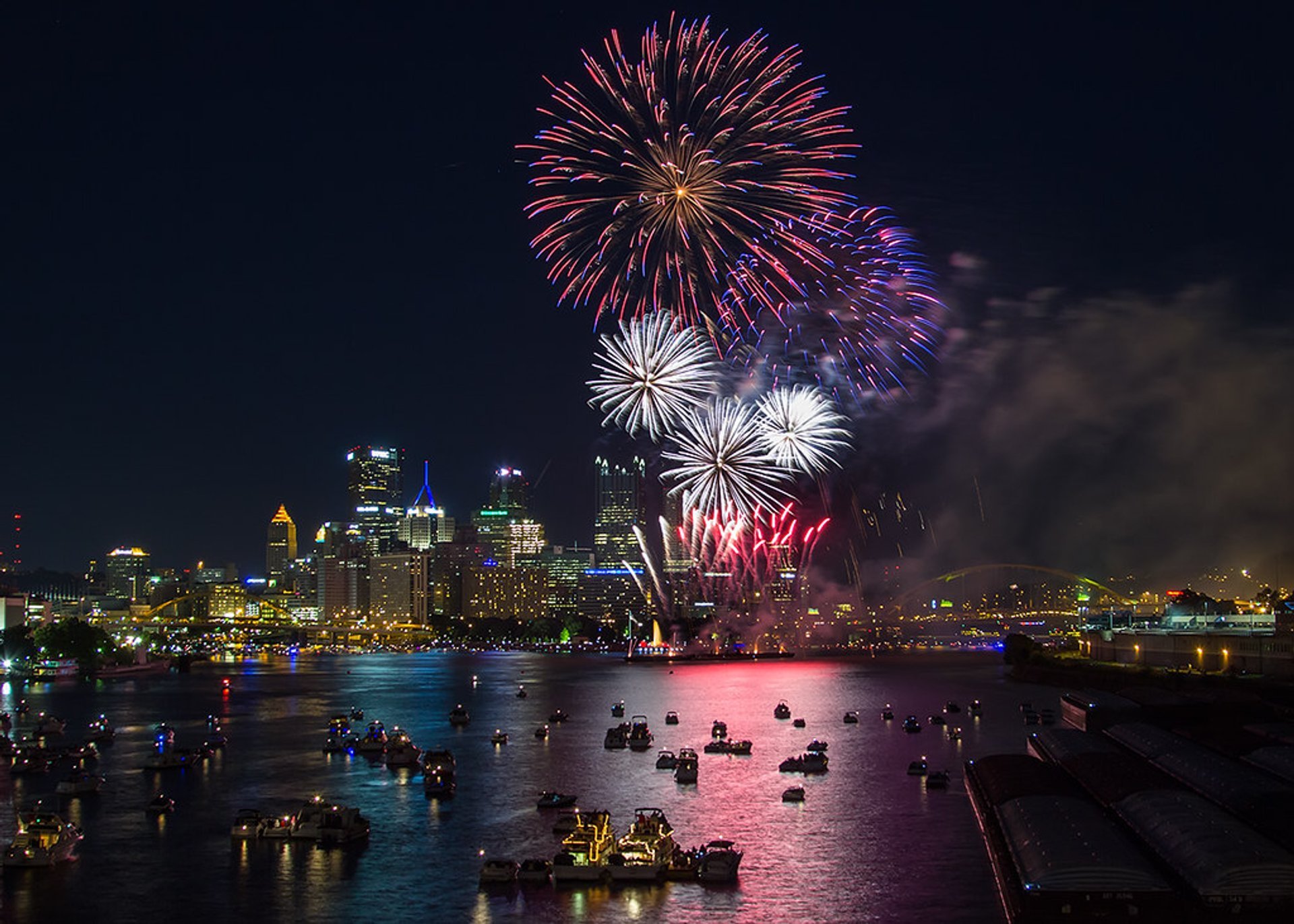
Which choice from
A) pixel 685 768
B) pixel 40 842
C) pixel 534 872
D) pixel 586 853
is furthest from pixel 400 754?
pixel 534 872

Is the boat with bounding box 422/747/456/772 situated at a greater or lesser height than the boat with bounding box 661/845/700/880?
greater

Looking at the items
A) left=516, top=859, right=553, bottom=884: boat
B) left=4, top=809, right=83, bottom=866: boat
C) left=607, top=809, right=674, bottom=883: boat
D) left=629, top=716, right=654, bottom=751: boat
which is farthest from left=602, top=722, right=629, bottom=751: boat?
left=516, top=859, right=553, bottom=884: boat

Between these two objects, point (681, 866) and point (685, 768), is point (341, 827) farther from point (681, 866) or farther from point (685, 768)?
point (685, 768)

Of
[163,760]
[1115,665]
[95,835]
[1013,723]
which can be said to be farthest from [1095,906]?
[1115,665]

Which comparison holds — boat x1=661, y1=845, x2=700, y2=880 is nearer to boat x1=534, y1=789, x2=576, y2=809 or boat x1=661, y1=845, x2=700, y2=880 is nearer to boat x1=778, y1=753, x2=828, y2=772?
boat x1=534, y1=789, x2=576, y2=809

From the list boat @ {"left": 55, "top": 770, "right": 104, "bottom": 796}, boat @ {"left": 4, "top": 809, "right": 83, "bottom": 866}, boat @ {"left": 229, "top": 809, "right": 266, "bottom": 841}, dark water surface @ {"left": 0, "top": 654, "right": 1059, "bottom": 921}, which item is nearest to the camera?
dark water surface @ {"left": 0, "top": 654, "right": 1059, "bottom": 921}
